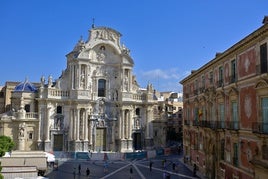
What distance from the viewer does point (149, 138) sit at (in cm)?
4978

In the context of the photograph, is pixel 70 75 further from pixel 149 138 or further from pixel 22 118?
pixel 149 138

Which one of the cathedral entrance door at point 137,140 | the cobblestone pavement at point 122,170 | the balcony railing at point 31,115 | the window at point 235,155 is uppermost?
the balcony railing at point 31,115

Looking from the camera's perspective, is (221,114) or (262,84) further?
(221,114)

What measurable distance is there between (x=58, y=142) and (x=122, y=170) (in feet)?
41.8

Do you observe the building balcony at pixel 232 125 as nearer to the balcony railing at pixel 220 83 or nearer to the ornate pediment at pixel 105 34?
the balcony railing at pixel 220 83

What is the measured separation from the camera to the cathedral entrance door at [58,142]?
4475 centimetres

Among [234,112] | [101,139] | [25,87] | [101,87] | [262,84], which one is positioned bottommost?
[101,139]

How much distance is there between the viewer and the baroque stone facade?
18.9 metres

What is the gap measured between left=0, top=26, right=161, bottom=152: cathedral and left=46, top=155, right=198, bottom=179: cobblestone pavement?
5463mm

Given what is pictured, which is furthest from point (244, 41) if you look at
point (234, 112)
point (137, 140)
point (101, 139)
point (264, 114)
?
point (137, 140)

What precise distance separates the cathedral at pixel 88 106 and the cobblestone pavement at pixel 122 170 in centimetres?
546

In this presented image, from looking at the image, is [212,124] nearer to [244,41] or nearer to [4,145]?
[244,41]

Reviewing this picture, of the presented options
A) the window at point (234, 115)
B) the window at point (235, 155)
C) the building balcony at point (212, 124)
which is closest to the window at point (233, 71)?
the window at point (234, 115)

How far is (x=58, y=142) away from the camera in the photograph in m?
45.0
